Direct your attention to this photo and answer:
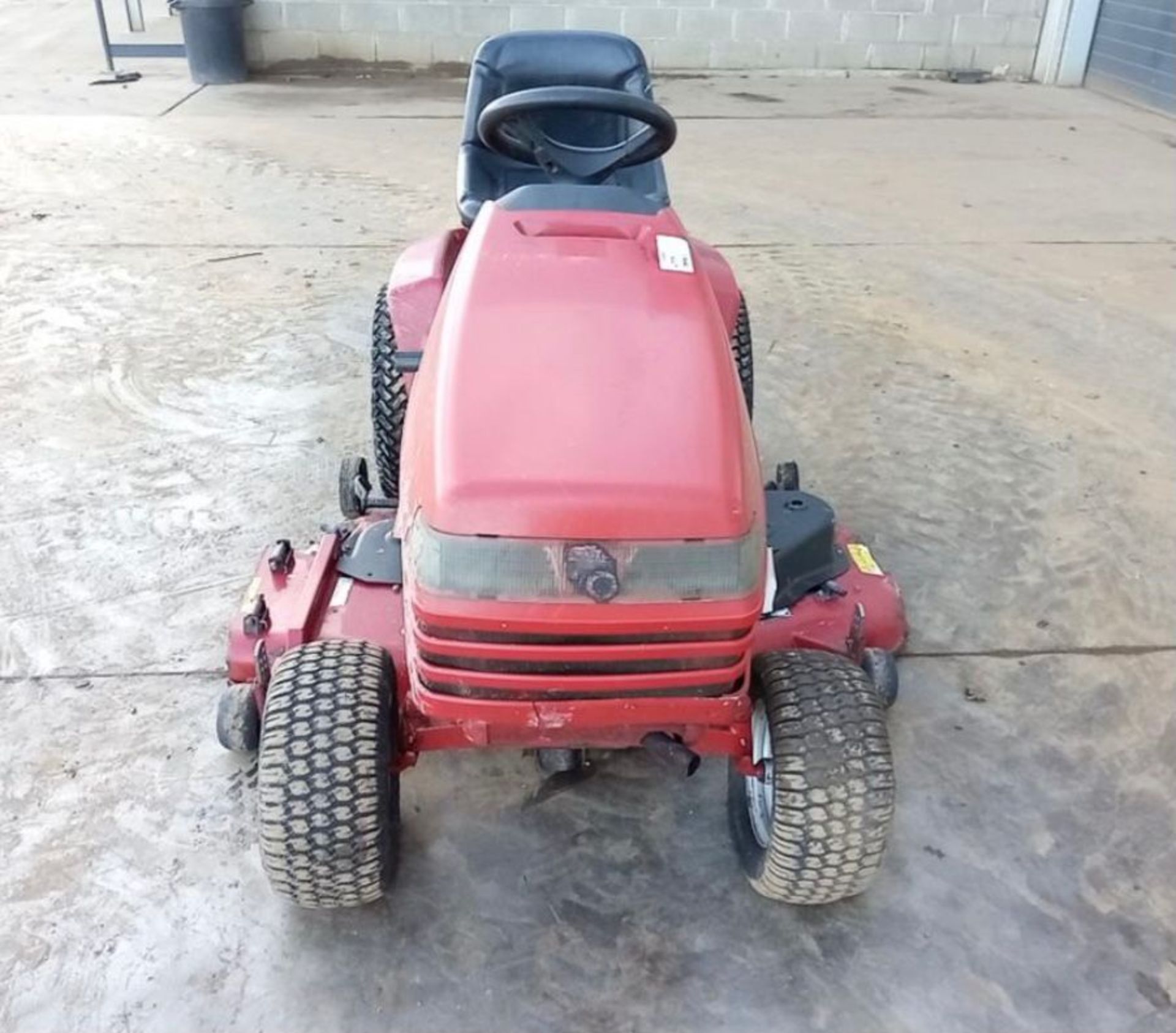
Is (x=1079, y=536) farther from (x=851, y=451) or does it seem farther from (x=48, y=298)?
(x=48, y=298)

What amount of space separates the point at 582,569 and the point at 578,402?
23cm

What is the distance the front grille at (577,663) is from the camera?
1385 millimetres

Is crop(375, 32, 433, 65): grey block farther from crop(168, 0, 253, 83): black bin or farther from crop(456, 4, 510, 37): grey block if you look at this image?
crop(168, 0, 253, 83): black bin

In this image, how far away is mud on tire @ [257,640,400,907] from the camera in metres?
1.51

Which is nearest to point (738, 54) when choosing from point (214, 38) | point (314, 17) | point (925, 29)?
point (925, 29)

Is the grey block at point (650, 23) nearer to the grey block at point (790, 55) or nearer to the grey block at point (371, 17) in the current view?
the grey block at point (790, 55)

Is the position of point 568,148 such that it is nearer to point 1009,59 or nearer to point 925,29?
point 925,29

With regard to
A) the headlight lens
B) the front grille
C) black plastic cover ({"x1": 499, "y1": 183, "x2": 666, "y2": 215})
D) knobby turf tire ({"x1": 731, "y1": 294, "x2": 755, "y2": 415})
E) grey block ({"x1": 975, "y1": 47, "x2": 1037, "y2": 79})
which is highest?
black plastic cover ({"x1": 499, "y1": 183, "x2": 666, "y2": 215})

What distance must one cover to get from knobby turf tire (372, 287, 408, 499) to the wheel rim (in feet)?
3.57

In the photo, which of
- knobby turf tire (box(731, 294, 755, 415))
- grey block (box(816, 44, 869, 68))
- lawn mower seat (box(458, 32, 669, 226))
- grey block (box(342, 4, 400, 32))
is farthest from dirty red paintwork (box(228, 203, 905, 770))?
grey block (box(816, 44, 869, 68))

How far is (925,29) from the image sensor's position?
8234 mm

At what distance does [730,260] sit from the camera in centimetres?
441

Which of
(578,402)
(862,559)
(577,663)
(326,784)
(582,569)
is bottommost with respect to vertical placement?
(862,559)

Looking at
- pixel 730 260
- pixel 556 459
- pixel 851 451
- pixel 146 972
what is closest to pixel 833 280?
pixel 730 260
